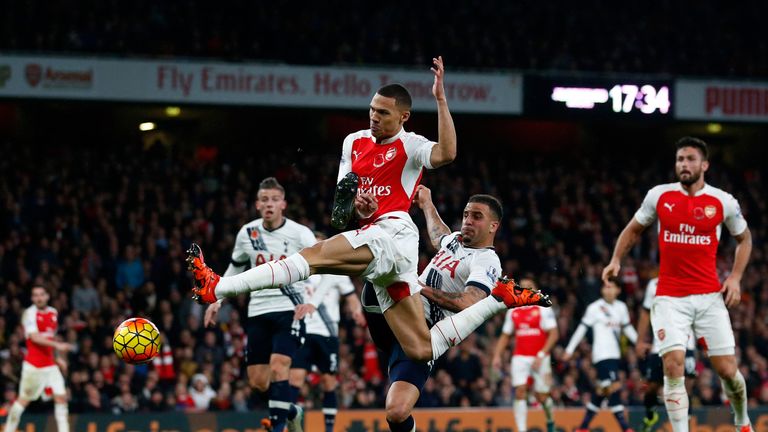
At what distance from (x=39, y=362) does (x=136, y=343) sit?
7.40m

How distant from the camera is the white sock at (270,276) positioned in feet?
24.1

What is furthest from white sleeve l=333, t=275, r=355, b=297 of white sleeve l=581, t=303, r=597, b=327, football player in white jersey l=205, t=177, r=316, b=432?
white sleeve l=581, t=303, r=597, b=327

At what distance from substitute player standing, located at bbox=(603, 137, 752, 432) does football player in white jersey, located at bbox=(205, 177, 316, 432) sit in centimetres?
315

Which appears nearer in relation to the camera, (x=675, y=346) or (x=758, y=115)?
(x=675, y=346)

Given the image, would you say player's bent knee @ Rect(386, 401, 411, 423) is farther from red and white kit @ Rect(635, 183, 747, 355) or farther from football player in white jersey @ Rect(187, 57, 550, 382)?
red and white kit @ Rect(635, 183, 747, 355)

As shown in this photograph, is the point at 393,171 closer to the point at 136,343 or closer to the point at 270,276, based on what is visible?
the point at 270,276

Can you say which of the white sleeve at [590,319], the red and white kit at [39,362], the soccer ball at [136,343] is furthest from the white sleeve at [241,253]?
the white sleeve at [590,319]

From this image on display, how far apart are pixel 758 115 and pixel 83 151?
14.2 meters

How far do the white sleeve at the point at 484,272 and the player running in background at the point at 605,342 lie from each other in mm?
6844

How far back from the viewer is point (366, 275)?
25.5ft

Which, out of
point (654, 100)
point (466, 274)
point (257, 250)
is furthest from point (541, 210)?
point (466, 274)

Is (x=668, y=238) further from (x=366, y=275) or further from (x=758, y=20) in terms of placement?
(x=758, y=20)

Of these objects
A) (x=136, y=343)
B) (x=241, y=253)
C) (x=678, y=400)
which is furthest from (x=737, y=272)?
(x=136, y=343)

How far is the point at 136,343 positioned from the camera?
Answer: 25.6ft
